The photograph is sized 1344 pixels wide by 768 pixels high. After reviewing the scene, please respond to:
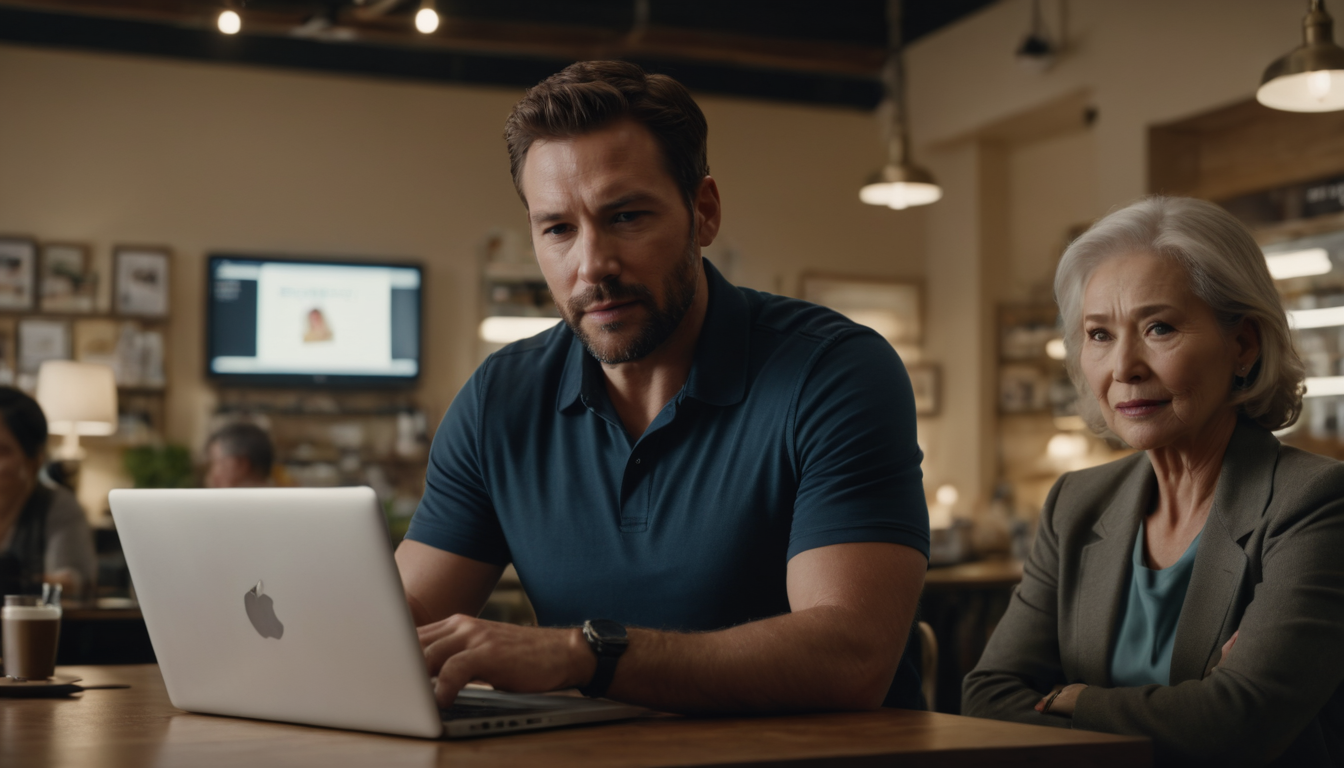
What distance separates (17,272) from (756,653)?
20.8ft

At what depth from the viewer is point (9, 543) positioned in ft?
11.9

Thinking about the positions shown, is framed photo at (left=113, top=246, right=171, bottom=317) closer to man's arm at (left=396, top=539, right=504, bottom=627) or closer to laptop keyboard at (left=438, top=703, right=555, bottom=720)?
man's arm at (left=396, top=539, right=504, bottom=627)

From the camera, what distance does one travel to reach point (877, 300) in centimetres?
798

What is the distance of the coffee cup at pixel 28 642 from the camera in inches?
68.0

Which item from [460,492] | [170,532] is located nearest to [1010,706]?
[460,492]

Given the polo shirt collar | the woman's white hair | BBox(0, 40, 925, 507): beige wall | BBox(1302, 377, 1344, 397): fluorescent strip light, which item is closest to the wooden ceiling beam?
BBox(0, 40, 925, 507): beige wall

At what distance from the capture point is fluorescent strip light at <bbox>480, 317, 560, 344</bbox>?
7.27 metres

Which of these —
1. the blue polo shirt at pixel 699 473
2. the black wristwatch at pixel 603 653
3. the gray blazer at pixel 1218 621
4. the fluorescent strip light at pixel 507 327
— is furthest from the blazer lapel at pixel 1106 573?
the fluorescent strip light at pixel 507 327

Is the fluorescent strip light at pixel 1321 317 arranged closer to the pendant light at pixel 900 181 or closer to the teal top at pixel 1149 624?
the pendant light at pixel 900 181

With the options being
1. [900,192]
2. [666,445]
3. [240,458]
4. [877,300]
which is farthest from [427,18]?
[877,300]

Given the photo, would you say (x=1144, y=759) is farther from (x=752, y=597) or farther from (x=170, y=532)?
(x=170, y=532)

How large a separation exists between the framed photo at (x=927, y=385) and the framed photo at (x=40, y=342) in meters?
4.74

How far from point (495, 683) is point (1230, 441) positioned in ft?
3.45

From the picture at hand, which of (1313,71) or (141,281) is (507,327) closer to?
(141,281)
